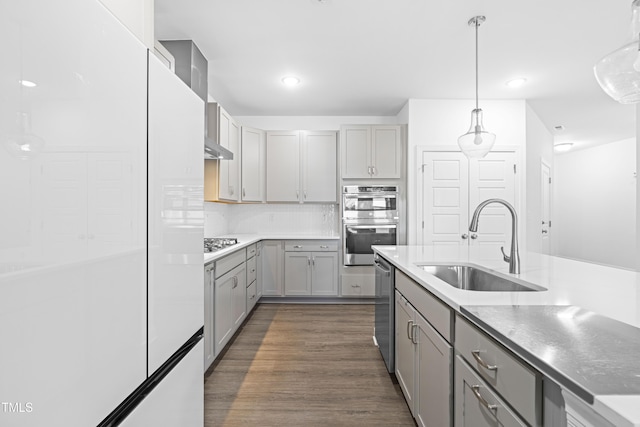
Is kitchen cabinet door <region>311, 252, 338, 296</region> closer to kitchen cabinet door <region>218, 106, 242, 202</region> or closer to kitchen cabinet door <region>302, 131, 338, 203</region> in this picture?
kitchen cabinet door <region>302, 131, 338, 203</region>

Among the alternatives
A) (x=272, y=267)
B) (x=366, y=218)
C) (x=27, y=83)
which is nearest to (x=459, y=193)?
(x=366, y=218)

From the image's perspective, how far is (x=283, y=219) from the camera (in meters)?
5.14

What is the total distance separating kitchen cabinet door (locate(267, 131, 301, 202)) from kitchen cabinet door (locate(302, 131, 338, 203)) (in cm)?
14

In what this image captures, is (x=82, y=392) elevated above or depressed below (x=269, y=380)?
above

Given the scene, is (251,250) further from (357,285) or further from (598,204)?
(598,204)

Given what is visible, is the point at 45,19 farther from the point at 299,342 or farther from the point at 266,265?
the point at 266,265

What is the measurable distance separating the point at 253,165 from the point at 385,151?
70.8 inches

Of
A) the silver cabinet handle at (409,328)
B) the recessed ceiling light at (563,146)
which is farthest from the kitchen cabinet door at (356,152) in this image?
the recessed ceiling light at (563,146)

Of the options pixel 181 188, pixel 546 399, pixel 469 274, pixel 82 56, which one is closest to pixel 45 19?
pixel 82 56

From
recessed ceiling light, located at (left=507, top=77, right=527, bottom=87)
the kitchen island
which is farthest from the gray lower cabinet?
recessed ceiling light, located at (left=507, top=77, right=527, bottom=87)

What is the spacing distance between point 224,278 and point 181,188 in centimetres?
185

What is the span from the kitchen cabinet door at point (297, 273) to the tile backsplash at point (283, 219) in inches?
24.0

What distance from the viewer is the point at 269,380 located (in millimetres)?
2441

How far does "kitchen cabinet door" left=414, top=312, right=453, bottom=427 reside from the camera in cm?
135
